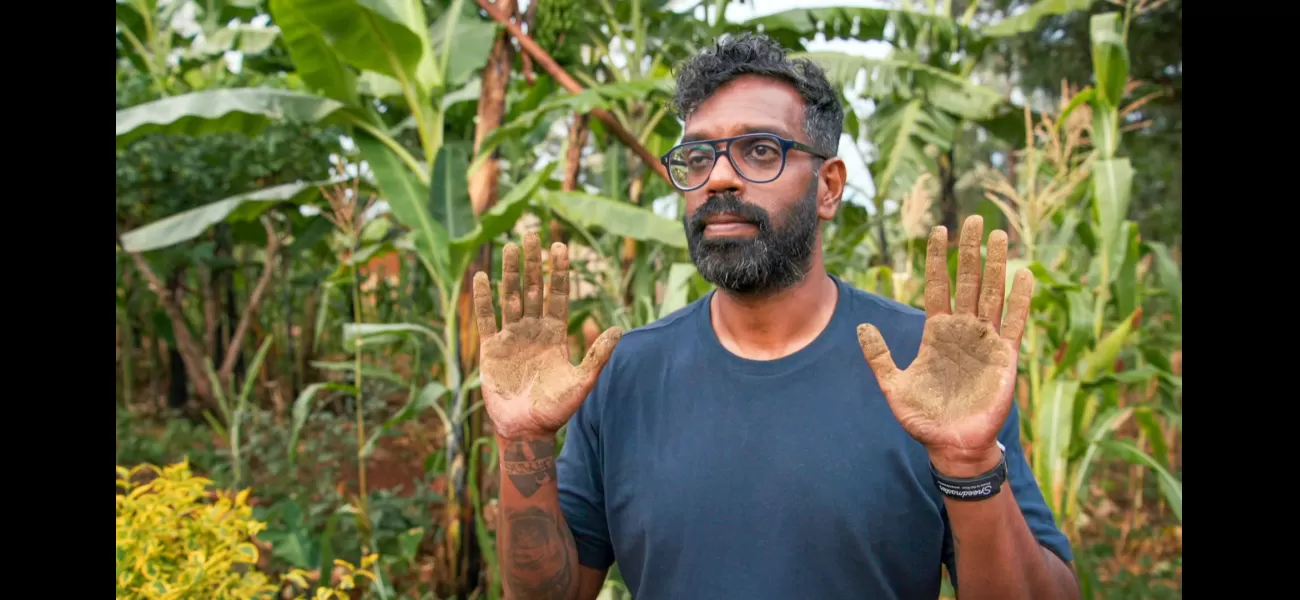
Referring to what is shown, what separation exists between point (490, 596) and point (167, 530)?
4.10ft

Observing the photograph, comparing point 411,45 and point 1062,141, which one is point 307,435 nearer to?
point 411,45

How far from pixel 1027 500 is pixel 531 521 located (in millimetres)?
878

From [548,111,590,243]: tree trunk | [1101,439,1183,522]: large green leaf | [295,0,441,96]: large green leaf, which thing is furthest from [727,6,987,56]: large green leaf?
[1101,439,1183,522]: large green leaf

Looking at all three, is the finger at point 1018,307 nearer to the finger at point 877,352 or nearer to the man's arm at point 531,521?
the finger at point 877,352

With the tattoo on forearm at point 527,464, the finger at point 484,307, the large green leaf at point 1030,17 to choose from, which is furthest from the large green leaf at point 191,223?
the large green leaf at point 1030,17

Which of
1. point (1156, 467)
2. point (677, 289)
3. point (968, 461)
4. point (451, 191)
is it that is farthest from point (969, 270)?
point (451, 191)

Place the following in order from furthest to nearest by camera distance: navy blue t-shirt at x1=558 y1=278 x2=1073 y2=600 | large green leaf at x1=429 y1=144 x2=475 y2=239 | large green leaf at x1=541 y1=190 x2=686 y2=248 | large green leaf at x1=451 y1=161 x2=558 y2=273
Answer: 1. large green leaf at x1=541 y1=190 x2=686 y2=248
2. large green leaf at x1=429 y1=144 x2=475 y2=239
3. large green leaf at x1=451 y1=161 x2=558 y2=273
4. navy blue t-shirt at x1=558 y1=278 x2=1073 y2=600

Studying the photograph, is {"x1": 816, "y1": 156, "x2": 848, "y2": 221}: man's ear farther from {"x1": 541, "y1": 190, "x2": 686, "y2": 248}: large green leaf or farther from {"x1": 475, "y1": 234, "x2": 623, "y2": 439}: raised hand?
{"x1": 541, "y1": 190, "x2": 686, "y2": 248}: large green leaf

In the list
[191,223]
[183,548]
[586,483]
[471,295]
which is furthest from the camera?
[191,223]

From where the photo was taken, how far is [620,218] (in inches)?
144

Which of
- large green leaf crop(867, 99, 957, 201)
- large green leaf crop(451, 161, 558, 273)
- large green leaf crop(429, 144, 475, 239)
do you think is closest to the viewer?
large green leaf crop(451, 161, 558, 273)

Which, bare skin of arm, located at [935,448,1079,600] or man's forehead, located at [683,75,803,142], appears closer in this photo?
bare skin of arm, located at [935,448,1079,600]

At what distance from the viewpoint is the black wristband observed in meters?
1.28

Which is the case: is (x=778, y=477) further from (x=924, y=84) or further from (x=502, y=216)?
(x=924, y=84)
